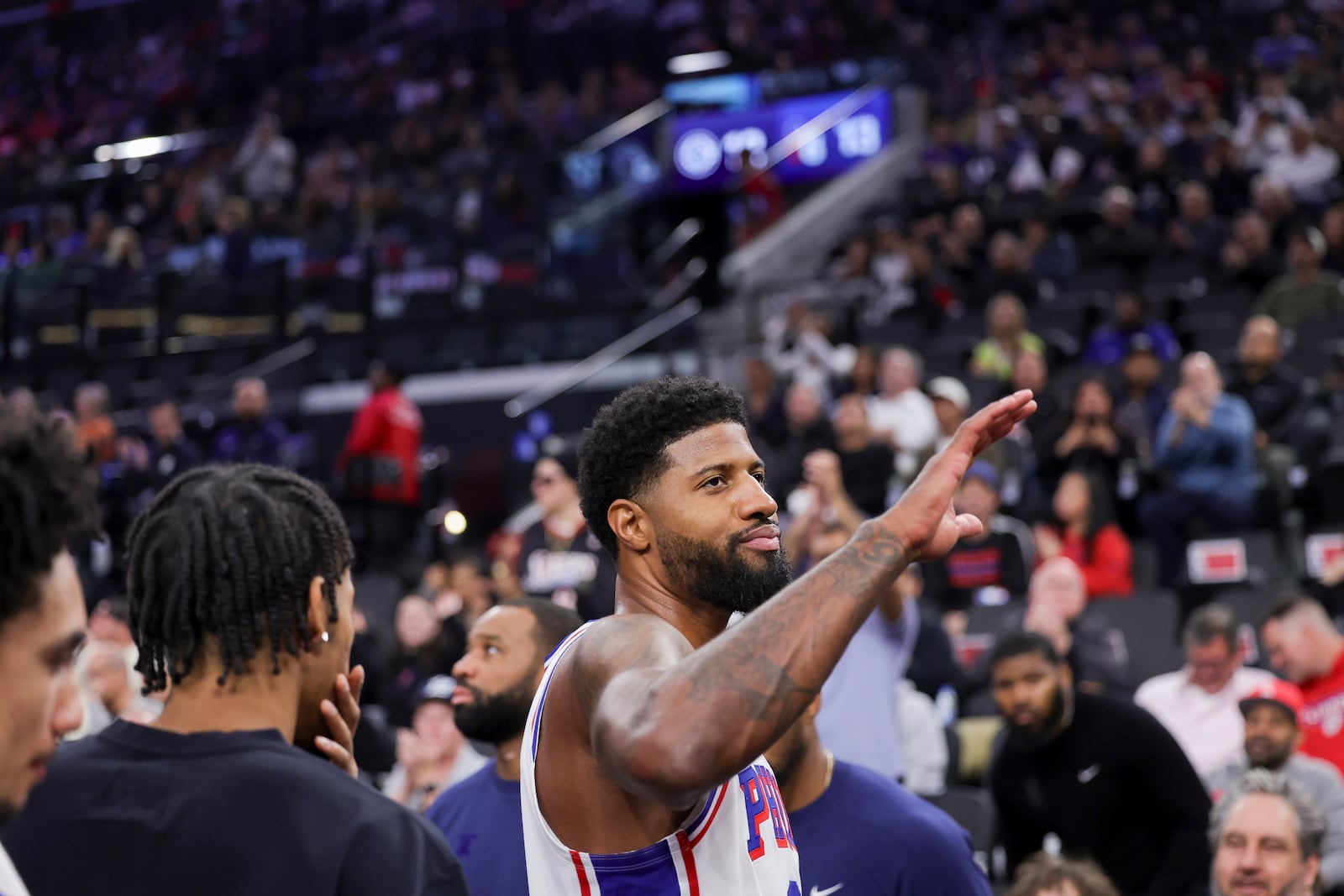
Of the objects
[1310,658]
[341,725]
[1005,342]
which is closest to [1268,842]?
[1310,658]

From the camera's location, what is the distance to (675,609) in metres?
2.55

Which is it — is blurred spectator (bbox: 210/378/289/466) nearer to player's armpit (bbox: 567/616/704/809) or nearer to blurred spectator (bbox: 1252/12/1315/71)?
blurred spectator (bbox: 1252/12/1315/71)

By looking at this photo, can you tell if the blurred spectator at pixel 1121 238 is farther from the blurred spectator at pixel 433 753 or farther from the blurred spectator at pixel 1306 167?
the blurred spectator at pixel 433 753

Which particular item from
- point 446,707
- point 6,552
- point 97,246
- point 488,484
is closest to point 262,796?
point 6,552

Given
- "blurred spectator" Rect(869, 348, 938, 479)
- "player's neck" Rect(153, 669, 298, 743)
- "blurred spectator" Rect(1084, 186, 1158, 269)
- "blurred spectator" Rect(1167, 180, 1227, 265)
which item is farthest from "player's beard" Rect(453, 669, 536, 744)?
"blurred spectator" Rect(1084, 186, 1158, 269)

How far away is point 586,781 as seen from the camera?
2.38m

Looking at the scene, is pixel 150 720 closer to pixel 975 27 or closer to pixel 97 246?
pixel 97 246

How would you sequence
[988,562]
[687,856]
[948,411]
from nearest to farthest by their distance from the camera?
[687,856], [988,562], [948,411]

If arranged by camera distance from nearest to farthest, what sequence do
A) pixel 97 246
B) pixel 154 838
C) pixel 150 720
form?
pixel 154 838 → pixel 150 720 → pixel 97 246

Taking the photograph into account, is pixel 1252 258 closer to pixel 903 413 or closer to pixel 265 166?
pixel 903 413

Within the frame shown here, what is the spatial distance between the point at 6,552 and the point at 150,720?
520 millimetres

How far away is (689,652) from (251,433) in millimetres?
10134

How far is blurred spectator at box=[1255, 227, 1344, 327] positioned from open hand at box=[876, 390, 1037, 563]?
9037 millimetres

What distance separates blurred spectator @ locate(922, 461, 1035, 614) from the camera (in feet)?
28.1
